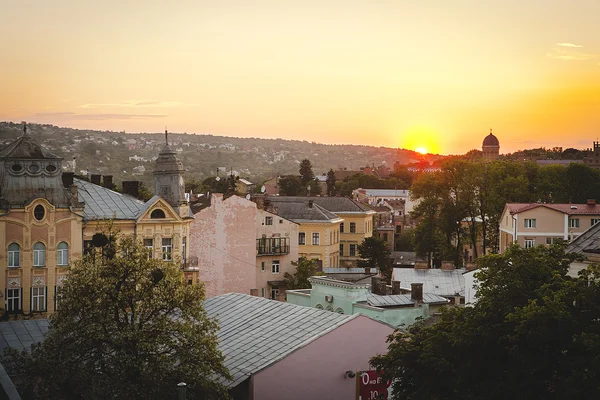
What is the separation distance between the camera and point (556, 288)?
83.0ft

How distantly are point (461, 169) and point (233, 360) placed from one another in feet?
208

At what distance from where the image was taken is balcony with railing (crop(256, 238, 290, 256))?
76.6 m

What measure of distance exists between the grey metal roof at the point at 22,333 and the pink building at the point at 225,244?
3287cm

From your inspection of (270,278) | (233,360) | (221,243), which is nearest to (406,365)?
(233,360)

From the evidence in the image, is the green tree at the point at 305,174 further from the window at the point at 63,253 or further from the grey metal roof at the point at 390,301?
the grey metal roof at the point at 390,301

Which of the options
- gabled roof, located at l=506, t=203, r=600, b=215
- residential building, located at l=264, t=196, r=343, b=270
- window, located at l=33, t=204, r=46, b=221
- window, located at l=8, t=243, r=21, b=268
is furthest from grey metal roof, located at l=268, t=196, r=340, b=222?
window, located at l=8, t=243, r=21, b=268

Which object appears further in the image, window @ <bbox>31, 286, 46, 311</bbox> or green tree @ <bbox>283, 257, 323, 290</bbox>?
green tree @ <bbox>283, 257, 323, 290</bbox>

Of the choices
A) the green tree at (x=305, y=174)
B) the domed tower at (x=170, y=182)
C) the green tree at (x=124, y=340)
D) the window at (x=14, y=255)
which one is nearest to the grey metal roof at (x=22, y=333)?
the green tree at (x=124, y=340)

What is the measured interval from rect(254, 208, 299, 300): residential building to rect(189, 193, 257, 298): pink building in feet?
8.86

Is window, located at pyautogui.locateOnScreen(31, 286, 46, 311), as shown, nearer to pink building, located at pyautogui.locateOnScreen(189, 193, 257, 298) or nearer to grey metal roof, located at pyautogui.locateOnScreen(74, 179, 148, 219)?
grey metal roof, located at pyautogui.locateOnScreen(74, 179, 148, 219)

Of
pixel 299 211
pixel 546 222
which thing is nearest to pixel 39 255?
pixel 299 211

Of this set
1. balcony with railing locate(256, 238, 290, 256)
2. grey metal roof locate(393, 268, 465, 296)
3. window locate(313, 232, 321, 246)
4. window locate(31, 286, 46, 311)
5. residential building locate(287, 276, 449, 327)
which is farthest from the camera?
window locate(313, 232, 321, 246)

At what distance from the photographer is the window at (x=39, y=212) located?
4769cm

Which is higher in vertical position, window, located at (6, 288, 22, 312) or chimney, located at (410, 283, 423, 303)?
chimney, located at (410, 283, 423, 303)
